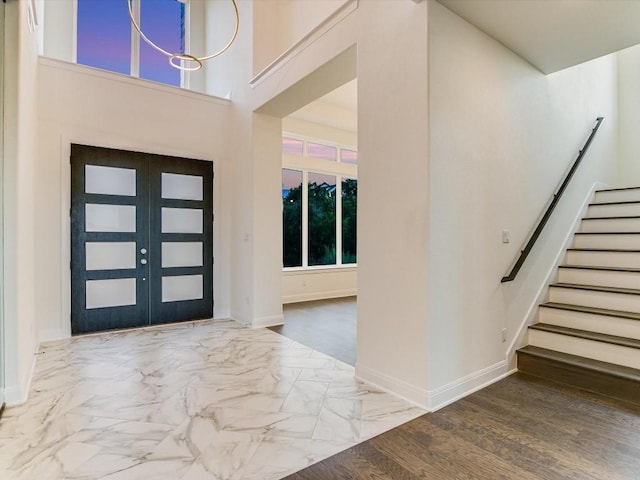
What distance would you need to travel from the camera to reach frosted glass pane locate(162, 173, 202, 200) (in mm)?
5062

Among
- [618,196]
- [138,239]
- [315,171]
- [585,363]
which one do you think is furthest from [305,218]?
[585,363]

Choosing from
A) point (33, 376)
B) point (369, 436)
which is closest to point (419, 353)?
point (369, 436)

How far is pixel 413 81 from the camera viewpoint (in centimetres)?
268

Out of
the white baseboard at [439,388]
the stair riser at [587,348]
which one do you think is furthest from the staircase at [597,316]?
the white baseboard at [439,388]

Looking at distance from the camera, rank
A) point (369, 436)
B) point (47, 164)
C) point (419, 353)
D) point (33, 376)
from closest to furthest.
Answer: point (369, 436)
point (419, 353)
point (33, 376)
point (47, 164)

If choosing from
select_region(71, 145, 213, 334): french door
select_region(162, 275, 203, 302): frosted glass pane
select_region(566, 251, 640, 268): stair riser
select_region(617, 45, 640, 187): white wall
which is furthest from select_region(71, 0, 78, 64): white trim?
select_region(617, 45, 640, 187): white wall

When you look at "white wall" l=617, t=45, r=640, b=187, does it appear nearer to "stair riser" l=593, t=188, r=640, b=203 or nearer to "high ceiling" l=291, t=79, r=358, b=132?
"stair riser" l=593, t=188, r=640, b=203

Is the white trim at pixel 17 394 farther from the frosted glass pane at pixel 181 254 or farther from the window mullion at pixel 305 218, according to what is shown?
the window mullion at pixel 305 218

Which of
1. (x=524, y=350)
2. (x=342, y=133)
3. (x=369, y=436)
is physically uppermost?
(x=342, y=133)

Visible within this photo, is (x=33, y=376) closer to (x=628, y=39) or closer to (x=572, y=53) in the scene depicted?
(x=572, y=53)

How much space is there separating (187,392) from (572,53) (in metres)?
4.50

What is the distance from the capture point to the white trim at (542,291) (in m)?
3.36

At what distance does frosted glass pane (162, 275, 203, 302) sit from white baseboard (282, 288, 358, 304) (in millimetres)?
1940

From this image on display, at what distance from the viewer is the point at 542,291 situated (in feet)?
12.3
